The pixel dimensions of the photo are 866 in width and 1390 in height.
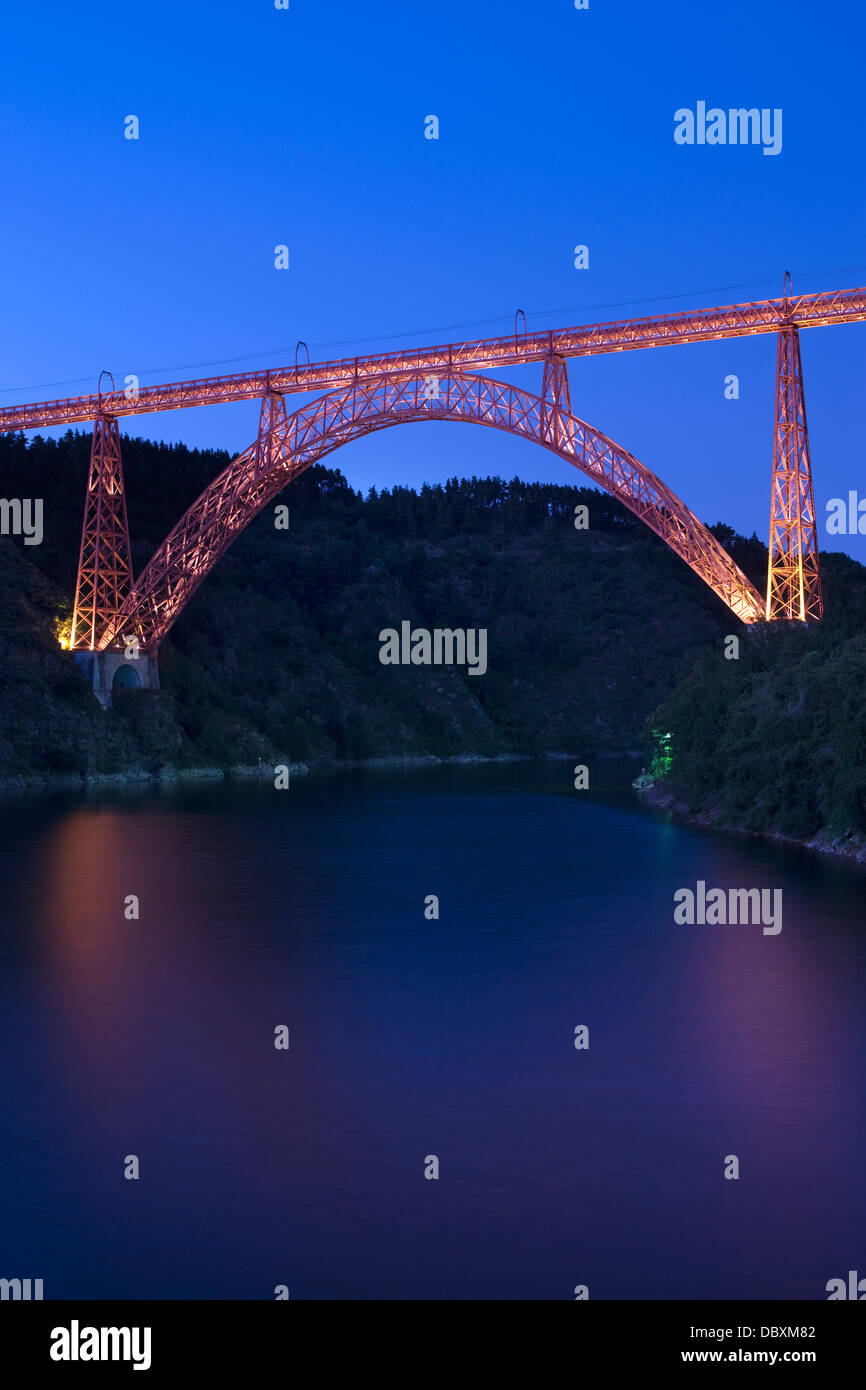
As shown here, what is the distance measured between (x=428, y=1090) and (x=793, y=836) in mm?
16044

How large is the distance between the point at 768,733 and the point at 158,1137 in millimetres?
18443

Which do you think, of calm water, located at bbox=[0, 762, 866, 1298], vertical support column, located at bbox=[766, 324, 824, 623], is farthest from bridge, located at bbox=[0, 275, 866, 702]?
calm water, located at bbox=[0, 762, 866, 1298]

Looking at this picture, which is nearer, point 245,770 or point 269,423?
point 269,423

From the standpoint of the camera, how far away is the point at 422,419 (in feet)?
119

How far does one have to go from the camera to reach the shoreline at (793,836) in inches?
846

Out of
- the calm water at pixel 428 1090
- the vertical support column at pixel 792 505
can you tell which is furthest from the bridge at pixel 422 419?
the calm water at pixel 428 1090

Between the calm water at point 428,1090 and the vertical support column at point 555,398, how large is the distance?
1651cm

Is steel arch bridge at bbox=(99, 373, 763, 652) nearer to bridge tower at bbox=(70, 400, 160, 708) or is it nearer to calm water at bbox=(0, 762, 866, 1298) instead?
bridge tower at bbox=(70, 400, 160, 708)

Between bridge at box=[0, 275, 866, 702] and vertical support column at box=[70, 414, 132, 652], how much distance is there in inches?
3.0

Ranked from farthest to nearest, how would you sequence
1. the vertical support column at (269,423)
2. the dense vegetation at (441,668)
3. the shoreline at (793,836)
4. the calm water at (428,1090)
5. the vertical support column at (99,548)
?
the vertical support column at (99,548) < the vertical support column at (269,423) < the dense vegetation at (441,668) < the shoreline at (793,836) < the calm water at (428,1090)

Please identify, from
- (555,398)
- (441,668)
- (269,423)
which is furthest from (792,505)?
(441,668)

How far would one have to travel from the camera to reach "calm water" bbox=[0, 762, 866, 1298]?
665cm

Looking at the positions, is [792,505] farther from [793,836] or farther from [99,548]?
[99,548]

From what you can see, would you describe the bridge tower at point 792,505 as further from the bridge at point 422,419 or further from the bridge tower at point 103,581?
the bridge tower at point 103,581
